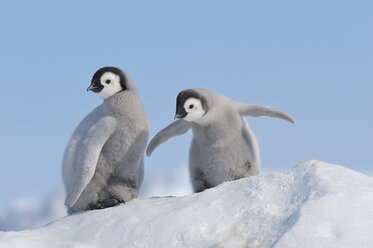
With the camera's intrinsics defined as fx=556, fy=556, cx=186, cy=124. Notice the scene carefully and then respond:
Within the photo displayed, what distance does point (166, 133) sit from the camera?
20.3ft

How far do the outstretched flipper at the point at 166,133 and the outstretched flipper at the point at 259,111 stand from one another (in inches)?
24.3

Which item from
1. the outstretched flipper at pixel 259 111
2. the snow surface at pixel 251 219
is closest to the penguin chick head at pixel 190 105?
the outstretched flipper at pixel 259 111

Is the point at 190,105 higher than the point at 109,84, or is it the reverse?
the point at 109,84

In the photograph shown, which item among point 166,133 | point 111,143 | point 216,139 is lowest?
point 216,139

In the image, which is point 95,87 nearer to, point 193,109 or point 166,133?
point 166,133

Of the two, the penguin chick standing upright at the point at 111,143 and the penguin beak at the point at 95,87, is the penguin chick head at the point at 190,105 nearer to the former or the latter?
the penguin chick standing upright at the point at 111,143

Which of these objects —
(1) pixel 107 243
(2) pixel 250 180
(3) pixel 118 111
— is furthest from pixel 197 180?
(1) pixel 107 243

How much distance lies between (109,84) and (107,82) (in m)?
0.03

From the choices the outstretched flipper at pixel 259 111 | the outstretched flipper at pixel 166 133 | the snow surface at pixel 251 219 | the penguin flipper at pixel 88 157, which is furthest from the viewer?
the outstretched flipper at pixel 166 133

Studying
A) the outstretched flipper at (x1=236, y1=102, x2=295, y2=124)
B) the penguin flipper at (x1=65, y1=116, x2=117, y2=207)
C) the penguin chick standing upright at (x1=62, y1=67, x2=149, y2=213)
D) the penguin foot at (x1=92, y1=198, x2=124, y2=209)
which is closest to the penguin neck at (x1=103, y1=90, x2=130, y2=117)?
the penguin chick standing upright at (x1=62, y1=67, x2=149, y2=213)

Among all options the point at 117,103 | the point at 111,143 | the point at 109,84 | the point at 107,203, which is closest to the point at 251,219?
the point at 107,203

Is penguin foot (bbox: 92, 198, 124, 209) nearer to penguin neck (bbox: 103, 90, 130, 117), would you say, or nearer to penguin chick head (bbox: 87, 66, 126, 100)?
penguin neck (bbox: 103, 90, 130, 117)

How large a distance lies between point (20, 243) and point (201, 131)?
2371mm

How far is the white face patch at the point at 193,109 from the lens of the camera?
220 inches
